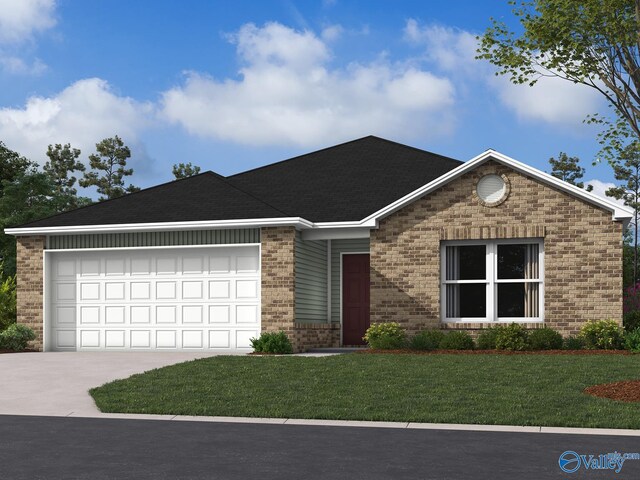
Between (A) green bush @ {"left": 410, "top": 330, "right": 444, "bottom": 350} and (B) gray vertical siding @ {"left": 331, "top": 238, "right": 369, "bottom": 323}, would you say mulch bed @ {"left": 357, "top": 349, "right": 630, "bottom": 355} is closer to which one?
(A) green bush @ {"left": 410, "top": 330, "right": 444, "bottom": 350}

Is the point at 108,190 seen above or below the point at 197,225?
above

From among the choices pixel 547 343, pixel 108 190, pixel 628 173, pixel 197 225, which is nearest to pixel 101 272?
pixel 197 225

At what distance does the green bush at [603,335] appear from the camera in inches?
787

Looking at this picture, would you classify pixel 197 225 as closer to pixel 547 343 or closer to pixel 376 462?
pixel 547 343

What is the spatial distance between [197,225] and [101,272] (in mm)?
3317

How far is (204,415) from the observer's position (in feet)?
39.2

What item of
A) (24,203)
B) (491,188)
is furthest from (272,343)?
(24,203)

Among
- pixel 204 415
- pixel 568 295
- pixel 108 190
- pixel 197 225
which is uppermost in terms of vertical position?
pixel 108 190

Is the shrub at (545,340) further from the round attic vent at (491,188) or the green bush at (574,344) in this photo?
the round attic vent at (491,188)

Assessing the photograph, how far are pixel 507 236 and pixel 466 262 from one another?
4.33ft

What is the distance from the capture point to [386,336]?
20891mm

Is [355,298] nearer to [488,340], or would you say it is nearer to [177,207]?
[488,340]

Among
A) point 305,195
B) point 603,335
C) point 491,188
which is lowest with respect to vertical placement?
point 603,335

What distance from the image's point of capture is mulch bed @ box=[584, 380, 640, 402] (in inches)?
502
